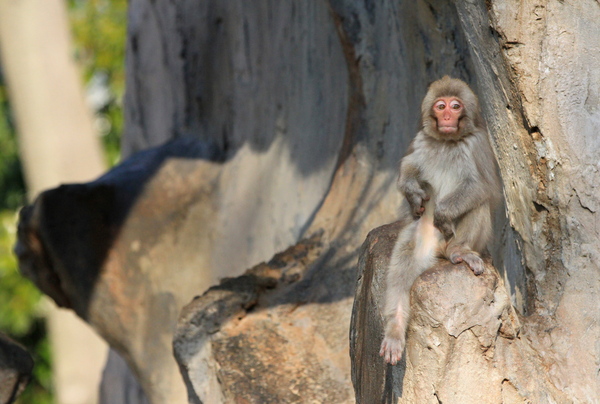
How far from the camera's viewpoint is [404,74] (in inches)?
196

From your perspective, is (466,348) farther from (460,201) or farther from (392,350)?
(460,201)

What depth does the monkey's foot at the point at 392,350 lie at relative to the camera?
10.7 feet

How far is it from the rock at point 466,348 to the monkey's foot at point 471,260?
0.03 m

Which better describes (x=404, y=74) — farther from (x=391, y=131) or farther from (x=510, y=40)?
(x=510, y=40)

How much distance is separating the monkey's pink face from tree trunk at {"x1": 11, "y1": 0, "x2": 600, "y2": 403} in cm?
17

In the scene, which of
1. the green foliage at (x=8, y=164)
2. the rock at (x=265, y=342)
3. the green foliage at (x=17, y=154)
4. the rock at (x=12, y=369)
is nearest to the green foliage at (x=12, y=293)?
the green foliage at (x=17, y=154)

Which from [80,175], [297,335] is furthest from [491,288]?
[80,175]

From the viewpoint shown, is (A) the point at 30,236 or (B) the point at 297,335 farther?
(A) the point at 30,236

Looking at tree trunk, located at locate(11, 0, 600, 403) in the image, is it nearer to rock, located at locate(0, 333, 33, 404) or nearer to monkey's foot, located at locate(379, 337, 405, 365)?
monkey's foot, located at locate(379, 337, 405, 365)

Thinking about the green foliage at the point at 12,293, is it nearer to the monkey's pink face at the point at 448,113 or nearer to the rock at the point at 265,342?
the rock at the point at 265,342

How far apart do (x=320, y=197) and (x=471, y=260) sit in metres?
2.93

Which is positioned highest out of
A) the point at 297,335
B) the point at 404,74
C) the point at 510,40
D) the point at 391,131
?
the point at 510,40

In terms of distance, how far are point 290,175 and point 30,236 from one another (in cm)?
211

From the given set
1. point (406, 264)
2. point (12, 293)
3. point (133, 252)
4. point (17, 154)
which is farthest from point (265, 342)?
point (17, 154)
